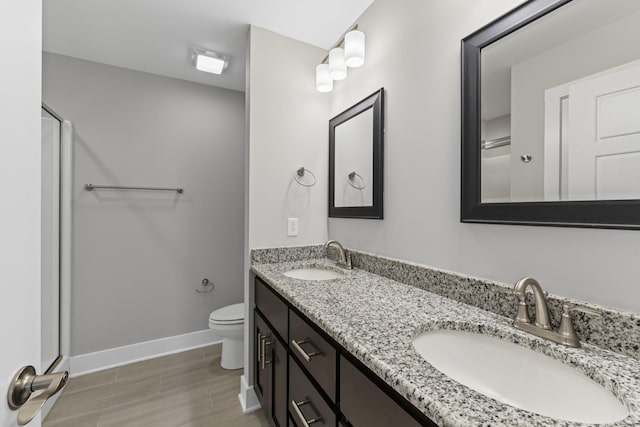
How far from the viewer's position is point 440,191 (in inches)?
44.3

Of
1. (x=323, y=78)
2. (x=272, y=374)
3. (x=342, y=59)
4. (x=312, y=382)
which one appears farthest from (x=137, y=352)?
(x=342, y=59)

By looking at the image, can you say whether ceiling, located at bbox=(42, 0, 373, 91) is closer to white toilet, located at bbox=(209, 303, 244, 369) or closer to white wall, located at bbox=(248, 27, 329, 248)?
white wall, located at bbox=(248, 27, 329, 248)

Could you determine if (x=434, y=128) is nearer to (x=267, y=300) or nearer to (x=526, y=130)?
(x=526, y=130)

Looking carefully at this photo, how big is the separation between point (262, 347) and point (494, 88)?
1.54 metres

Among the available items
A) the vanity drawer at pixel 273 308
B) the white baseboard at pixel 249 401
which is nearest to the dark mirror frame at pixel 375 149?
the vanity drawer at pixel 273 308

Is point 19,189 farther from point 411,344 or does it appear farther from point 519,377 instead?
point 519,377

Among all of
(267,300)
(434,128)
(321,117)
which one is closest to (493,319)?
(434,128)

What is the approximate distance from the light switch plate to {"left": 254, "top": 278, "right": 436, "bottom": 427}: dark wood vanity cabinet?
0.41 meters

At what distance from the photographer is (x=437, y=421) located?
17.8 inches

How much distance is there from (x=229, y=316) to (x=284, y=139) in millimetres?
1412

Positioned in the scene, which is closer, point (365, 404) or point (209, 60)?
point (365, 404)

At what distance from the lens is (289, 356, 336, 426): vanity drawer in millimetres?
822

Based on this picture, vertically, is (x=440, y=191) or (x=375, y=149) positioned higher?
(x=375, y=149)

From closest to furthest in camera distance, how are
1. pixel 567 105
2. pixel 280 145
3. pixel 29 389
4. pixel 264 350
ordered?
pixel 29 389 < pixel 567 105 < pixel 264 350 < pixel 280 145
